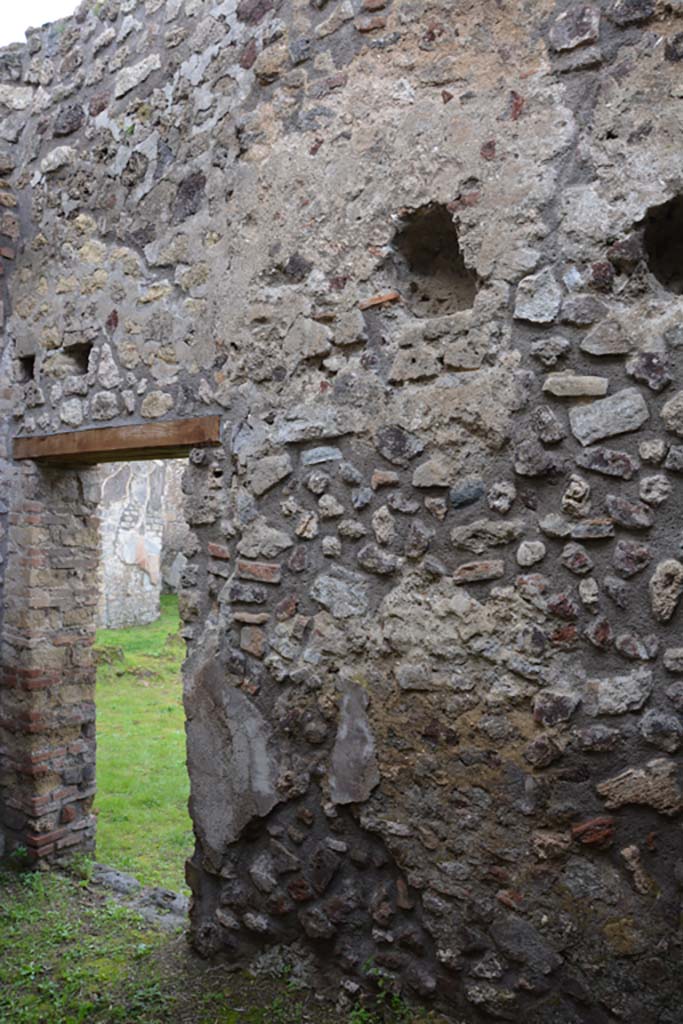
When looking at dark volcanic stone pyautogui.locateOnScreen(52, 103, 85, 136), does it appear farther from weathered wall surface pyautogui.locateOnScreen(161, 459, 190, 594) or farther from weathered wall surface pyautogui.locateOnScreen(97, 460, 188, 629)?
weathered wall surface pyautogui.locateOnScreen(161, 459, 190, 594)

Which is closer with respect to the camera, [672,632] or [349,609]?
[672,632]

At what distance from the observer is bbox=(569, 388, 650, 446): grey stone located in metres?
2.29

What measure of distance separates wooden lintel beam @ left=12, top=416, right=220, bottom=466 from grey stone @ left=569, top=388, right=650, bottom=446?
1.42 metres

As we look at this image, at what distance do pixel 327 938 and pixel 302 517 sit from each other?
142 centimetres

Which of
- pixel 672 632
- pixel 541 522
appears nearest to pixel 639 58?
pixel 541 522

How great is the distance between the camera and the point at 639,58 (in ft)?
7.64

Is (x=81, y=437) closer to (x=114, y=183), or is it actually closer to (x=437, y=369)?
(x=114, y=183)

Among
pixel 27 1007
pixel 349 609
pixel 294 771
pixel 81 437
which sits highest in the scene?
pixel 81 437

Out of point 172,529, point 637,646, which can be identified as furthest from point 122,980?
point 172,529

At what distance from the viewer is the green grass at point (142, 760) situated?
15.7 ft

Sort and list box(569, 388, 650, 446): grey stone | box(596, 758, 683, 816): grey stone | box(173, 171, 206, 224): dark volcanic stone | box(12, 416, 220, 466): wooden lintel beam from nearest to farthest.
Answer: box(596, 758, 683, 816): grey stone < box(569, 388, 650, 446): grey stone < box(12, 416, 220, 466): wooden lintel beam < box(173, 171, 206, 224): dark volcanic stone

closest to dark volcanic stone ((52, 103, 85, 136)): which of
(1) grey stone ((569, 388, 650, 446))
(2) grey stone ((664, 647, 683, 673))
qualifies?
(1) grey stone ((569, 388, 650, 446))

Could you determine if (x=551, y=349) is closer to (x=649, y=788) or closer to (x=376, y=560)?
(x=376, y=560)

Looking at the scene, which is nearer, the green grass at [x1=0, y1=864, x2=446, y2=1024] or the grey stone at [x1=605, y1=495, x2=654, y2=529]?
the grey stone at [x1=605, y1=495, x2=654, y2=529]
